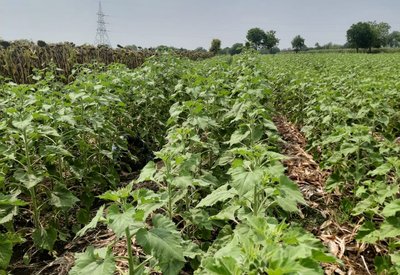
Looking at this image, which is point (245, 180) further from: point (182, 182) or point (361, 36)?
point (361, 36)

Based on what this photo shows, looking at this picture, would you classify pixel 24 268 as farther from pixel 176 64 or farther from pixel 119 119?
pixel 176 64

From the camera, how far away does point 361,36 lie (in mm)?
89938

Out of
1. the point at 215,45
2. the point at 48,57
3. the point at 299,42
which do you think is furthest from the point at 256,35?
the point at 48,57

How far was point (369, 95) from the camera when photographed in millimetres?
5516

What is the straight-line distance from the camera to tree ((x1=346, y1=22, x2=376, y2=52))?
89656 mm

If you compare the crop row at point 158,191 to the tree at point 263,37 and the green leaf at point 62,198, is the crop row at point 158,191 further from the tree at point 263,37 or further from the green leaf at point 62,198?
the tree at point 263,37

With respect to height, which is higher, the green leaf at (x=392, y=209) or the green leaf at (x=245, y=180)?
the green leaf at (x=245, y=180)

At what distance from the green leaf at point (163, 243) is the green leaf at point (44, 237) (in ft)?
4.95

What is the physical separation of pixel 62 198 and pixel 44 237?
0.35 m

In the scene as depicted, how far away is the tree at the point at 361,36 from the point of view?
294 feet

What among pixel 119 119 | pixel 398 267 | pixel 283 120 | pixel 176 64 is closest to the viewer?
pixel 398 267

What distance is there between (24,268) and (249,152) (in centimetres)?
220

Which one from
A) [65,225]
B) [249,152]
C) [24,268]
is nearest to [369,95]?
[249,152]

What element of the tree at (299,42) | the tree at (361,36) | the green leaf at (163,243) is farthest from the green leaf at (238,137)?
the tree at (299,42)
